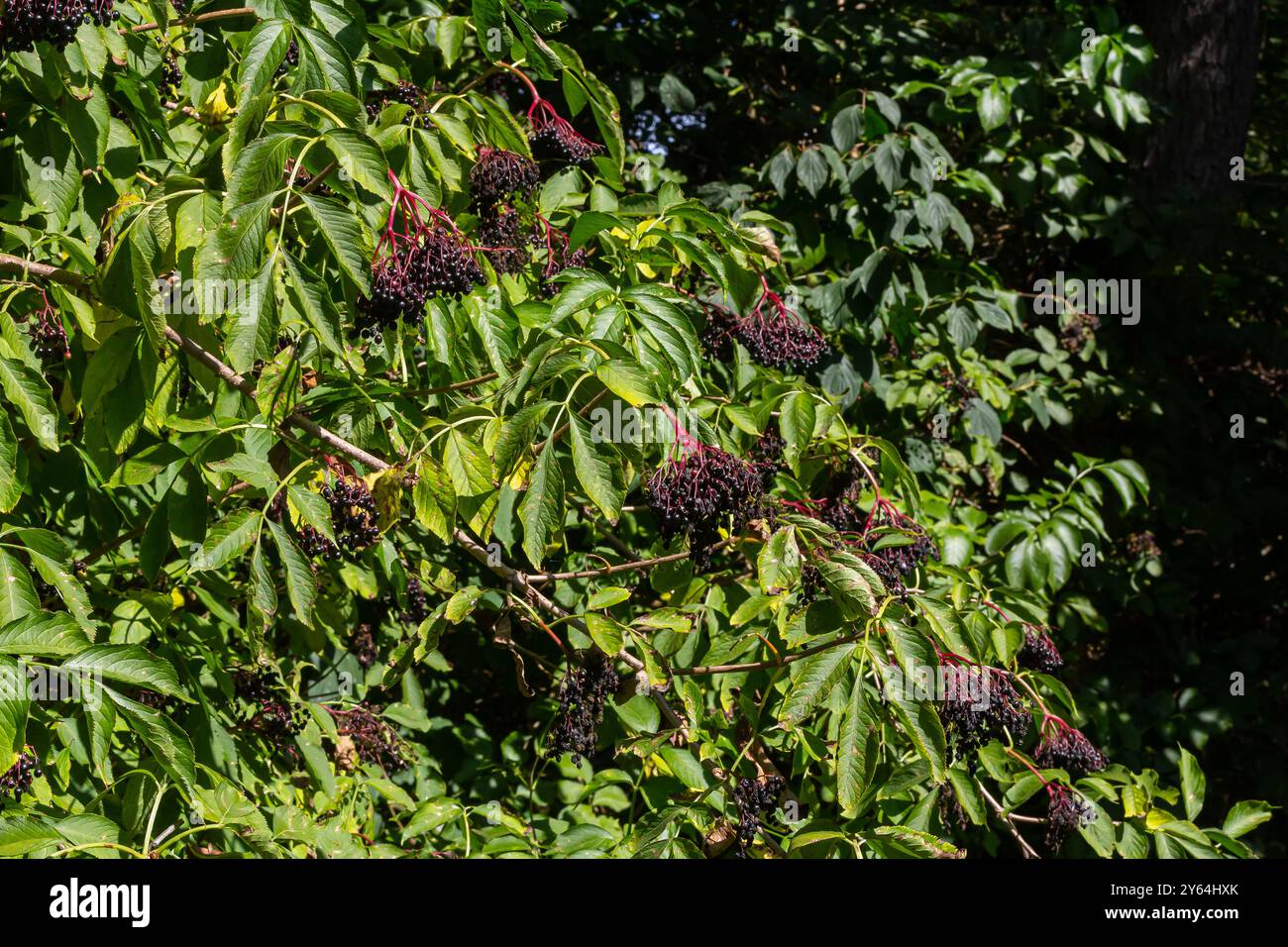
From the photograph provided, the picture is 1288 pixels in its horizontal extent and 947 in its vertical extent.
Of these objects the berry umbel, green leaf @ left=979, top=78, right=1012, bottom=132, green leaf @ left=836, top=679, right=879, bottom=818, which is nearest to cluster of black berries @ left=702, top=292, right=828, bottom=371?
the berry umbel

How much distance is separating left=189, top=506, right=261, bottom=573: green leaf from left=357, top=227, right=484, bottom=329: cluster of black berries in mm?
487

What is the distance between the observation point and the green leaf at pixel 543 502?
188 cm

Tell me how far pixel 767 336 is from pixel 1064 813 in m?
1.25

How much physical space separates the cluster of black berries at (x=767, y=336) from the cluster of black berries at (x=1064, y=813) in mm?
1132

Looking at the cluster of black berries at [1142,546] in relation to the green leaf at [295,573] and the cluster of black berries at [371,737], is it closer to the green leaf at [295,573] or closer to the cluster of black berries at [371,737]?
the cluster of black berries at [371,737]

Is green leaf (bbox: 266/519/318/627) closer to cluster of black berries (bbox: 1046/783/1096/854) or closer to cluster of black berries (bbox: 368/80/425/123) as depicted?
cluster of black berries (bbox: 368/80/425/123)

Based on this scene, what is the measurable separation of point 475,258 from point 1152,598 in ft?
14.1

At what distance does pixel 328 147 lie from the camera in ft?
5.91

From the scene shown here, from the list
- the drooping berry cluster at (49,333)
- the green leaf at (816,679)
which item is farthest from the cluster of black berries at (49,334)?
the green leaf at (816,679)

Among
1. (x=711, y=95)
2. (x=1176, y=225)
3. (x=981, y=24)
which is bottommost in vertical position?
(x=1176, y=225)

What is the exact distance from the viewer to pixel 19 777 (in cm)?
185
